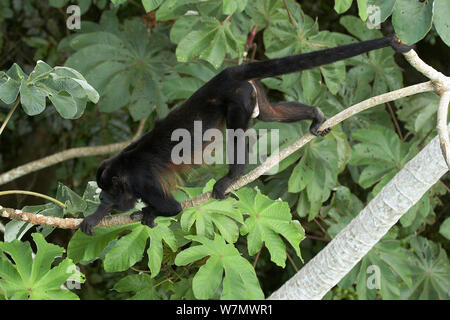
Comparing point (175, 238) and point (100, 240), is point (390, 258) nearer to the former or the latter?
point (175, 238)

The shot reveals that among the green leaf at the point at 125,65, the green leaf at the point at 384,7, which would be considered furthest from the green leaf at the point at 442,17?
the green leaf at the point at 125,65

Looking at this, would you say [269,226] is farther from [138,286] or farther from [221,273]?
[138,286]

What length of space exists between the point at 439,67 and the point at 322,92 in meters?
1.43

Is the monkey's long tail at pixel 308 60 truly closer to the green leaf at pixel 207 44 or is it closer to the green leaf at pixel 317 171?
the green leaf at pixel 207 44

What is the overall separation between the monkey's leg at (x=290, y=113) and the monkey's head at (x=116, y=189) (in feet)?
1.94

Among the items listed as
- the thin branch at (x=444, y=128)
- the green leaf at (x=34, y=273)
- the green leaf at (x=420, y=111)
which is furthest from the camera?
the green leaf at (x=420, y=111)

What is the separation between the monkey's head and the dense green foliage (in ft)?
0.32

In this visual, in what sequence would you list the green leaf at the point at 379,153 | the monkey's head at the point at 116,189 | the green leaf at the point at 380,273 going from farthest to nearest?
1. the green leaf at the point at 379,153
2. the green leaf at the point at 380,273
3. the monkey's head at the point at 116,189

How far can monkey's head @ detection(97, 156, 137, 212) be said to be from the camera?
2.27 m

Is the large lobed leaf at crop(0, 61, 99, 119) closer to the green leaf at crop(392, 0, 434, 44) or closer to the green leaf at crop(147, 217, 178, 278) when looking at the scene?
the green leaf at crop(147, 217, 178, 278)

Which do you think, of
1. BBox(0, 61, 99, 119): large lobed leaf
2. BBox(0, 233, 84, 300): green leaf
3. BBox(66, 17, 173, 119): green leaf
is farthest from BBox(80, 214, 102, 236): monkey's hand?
BBox(66, 17, 173, 119): green leaf

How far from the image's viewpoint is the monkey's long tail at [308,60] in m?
1.93

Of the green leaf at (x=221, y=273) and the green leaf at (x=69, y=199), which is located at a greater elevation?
the green leaf at (x=69, y=199)

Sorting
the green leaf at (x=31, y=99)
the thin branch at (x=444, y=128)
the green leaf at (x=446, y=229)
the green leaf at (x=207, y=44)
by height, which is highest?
the thin branch at (x=444, y=128)
